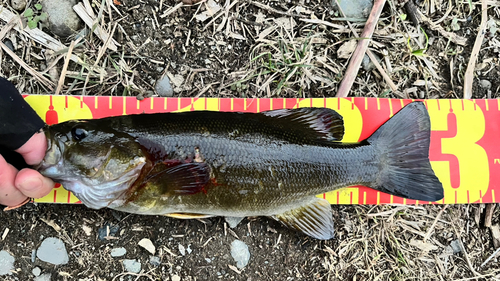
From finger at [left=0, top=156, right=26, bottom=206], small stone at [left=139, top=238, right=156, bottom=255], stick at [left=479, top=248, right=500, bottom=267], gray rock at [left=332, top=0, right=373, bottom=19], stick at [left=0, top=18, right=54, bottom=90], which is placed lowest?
stick at [left=479, top=248, right=500, bottom=267]

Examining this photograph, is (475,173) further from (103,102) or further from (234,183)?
(103,102)

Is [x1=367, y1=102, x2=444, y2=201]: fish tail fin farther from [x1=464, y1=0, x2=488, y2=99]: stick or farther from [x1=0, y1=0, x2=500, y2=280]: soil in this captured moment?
[x1=464, y1=0, x2=488, y2=99]: stick

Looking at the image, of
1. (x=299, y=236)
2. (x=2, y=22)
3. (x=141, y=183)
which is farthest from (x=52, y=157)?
(x=299, y=236)

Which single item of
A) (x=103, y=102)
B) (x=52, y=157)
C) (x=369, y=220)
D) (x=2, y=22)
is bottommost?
(x=369, y=220)

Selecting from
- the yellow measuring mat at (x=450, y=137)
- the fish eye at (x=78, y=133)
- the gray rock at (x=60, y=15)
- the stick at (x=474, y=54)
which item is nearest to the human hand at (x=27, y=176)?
the fish eye at (x=78, y=133)

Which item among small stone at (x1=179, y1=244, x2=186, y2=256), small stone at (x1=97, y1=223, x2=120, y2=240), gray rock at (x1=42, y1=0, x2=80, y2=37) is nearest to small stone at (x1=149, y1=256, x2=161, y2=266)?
small stone at (x1=179, y1=244, x2=186, y2=256)
